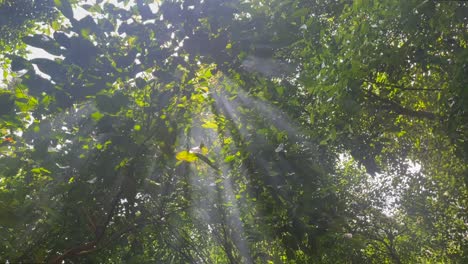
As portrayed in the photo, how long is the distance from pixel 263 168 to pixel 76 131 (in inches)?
63.7

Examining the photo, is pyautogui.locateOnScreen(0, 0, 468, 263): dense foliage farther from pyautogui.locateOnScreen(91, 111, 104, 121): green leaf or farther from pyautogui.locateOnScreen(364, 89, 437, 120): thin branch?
pyautogui.locateOnScreen(364, 89, 437, 120): thin branch

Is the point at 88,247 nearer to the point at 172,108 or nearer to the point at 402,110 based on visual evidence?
the point at 172,108

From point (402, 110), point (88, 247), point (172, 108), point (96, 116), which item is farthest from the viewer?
point (402, 110)

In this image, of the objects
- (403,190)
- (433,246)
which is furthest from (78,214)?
(433,246)

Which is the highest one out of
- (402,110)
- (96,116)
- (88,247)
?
(402,110)

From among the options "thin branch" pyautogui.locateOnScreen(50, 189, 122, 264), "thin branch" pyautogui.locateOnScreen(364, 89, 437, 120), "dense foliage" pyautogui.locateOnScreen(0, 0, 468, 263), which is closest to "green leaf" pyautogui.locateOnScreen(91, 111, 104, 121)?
"dense foliage" pyautogui.locateOnScreen(0, 0, 468, 263)

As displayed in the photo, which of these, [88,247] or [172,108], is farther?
[172,108]

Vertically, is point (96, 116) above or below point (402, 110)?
below

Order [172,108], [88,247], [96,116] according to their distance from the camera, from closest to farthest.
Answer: [96,116], [88,247], [172,108]

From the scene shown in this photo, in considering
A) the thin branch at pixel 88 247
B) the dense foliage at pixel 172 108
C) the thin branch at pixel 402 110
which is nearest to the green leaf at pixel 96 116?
the dense foliage at pixel 172 108

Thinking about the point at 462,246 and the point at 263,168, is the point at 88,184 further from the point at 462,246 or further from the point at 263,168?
the point at 462,246

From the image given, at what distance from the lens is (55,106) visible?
8.36ft

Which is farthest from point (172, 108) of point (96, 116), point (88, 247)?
point (88, 247)

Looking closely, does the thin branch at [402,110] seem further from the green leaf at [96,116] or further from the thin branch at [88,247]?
the green leaf at [96,116]
